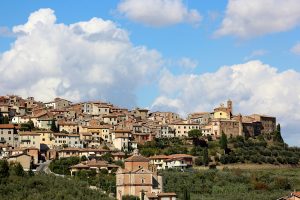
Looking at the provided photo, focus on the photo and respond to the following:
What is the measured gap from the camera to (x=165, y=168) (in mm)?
61062

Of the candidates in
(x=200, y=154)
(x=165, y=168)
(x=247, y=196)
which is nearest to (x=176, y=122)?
(x=200, y=154)

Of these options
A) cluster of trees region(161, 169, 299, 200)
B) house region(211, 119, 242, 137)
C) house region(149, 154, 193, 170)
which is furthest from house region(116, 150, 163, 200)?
house region(211, 119, 242, 137)

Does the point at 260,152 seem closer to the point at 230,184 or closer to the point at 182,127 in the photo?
the point at 182,127

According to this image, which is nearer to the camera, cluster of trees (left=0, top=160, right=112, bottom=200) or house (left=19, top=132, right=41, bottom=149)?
cluster of trees (left=0, top=160, right=112, bottom=200)

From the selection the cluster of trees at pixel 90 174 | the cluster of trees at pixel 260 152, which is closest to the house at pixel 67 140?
the cluster of trees at pixel 90 174

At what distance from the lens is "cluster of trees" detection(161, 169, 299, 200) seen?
48.7 metres

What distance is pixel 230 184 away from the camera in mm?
53156

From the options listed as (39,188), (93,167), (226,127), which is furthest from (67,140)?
(39,188)

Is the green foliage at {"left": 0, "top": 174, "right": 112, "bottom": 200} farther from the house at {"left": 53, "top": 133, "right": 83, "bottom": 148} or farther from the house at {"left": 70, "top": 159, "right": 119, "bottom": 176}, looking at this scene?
the house at {"left": 53, "top": 133, "right": 83, "bottom": 148}

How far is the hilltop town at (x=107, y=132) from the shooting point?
173ft

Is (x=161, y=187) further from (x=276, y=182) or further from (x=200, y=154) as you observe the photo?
(x=200, y=154)

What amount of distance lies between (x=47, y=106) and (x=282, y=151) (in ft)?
110

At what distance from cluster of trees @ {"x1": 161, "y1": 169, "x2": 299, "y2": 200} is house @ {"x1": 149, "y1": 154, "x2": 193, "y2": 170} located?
3621 millimetres

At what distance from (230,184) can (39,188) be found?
18166 millimetres
